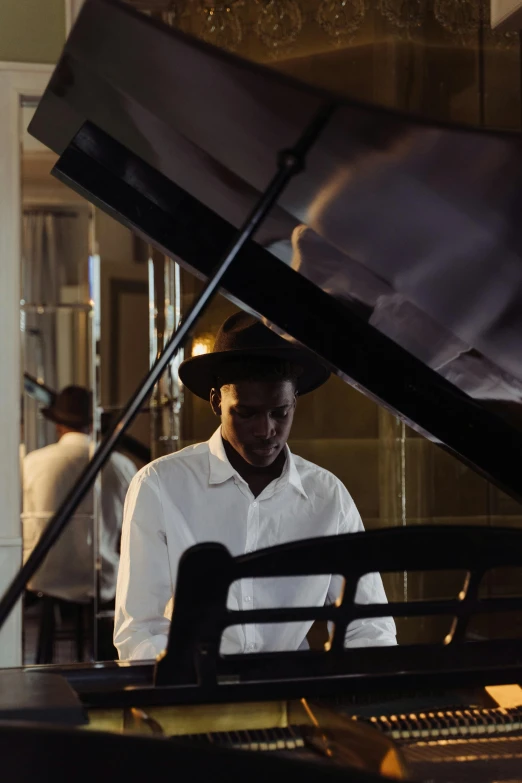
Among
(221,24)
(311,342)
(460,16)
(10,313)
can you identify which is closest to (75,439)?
(10,313)

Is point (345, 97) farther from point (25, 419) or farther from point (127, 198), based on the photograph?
point (25, 419)

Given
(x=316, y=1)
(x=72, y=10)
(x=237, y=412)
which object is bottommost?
(x=237, y=412)

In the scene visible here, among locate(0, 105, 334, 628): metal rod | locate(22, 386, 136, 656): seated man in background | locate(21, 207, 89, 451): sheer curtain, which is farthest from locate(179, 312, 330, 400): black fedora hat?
locate(21, 207, 89, 451): sheer curtain

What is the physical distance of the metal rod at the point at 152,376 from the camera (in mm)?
1128

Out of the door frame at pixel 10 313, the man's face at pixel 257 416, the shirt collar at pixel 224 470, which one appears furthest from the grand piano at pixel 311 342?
the door frame at pixel 10 313

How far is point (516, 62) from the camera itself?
3803mm

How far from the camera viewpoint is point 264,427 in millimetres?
1932

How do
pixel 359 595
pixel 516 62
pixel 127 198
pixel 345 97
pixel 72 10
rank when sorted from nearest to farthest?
1. pixel 345 97
2. pixel 127 198
3. pixel 359 595
4. pixel 72 10
5. pixel 516 62

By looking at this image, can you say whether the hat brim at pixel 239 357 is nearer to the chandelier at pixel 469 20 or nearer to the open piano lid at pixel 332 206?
the open piano lid at pixel 332 206

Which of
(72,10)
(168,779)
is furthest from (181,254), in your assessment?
(72,10)

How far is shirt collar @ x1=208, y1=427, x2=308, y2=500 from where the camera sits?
202 centimetres

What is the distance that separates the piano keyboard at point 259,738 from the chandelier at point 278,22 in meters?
3.09

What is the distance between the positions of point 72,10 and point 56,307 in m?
1.22

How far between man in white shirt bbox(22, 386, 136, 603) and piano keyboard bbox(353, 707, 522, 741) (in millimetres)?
2592
